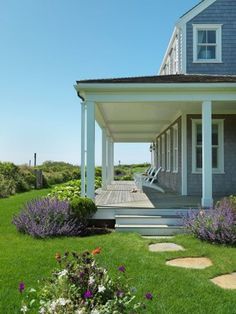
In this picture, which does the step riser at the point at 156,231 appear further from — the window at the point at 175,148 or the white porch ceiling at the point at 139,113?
the window at the point at 175,148

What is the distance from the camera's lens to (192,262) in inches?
259

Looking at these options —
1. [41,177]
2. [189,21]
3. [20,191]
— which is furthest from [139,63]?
[41,177]

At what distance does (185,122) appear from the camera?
13570 millimetres

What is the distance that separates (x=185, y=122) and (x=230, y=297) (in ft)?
30.2

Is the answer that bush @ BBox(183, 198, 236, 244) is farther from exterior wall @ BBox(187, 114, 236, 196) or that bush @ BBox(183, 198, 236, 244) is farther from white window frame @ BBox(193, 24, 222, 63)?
white window frame @ BBox(193, 24, 222, 63)

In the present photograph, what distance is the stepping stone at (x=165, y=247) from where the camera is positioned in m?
7.43

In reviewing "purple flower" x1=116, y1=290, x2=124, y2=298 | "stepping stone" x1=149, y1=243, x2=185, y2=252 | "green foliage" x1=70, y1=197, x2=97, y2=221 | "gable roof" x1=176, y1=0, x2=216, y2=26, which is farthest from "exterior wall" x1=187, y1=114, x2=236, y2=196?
"purple flower" x1=116, y1=290, x2=124, y2=298

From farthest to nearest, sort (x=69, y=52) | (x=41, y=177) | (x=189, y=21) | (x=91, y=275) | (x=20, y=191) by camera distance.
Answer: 1. (x=41, y=177)
2. (x=20, y=191)
3. (x=189, y=21)
4. (x=69, y=52)
5. (x=91, y=275)

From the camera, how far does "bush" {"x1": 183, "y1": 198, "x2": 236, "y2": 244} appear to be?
7.71m

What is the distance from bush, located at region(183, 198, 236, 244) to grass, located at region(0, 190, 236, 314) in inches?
8.3

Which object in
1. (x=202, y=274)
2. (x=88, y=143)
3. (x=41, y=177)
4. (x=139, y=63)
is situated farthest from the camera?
(x=41, y=177)

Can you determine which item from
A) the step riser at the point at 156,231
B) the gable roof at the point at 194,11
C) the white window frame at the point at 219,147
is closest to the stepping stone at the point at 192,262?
the step riser at the point at 156,231

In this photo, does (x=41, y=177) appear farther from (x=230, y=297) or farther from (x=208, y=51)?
(x=230, y=297)

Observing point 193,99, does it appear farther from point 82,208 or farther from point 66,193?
point 66,193
